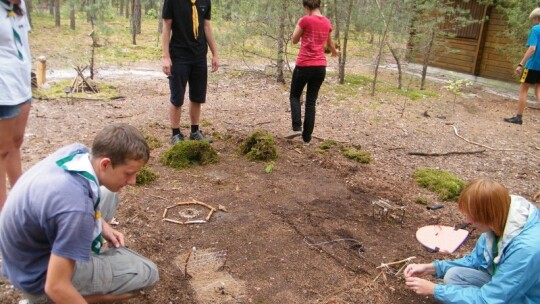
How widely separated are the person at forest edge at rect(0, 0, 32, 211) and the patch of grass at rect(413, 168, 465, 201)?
139 inches

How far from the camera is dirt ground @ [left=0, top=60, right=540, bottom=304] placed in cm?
274

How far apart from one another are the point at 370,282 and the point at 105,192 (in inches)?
66.6

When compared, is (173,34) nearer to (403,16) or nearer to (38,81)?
(38,81)

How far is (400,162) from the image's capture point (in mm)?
5098

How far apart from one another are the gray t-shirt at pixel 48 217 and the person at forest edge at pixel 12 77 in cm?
103

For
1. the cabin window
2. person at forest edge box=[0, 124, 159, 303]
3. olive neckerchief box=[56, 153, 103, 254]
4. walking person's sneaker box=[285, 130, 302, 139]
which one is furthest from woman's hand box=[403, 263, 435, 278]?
the cabin window

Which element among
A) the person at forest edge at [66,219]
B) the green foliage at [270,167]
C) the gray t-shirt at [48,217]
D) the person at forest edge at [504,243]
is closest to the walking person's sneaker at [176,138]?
the green foliage at [270,167]

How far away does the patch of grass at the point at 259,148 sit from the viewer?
464cm

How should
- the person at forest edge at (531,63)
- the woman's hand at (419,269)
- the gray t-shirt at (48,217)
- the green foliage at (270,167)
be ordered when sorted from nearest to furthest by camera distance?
the gray t-shirt at (48,217) < the woman's hand at (419,269) < the green foliage at (270,167) < the person at forest edge at (531,63)

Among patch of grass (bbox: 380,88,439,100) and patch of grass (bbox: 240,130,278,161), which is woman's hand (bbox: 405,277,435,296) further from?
patch of grass (bbox: 380,88,439,100)

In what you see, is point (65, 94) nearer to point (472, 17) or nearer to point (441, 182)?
point (441, 182)

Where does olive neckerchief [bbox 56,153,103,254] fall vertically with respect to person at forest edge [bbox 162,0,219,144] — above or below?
below

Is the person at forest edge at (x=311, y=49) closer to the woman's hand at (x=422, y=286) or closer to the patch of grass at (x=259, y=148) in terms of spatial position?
the patch of grass at (x=259, y=148)

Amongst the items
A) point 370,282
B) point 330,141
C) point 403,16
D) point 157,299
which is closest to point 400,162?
point 330,141
